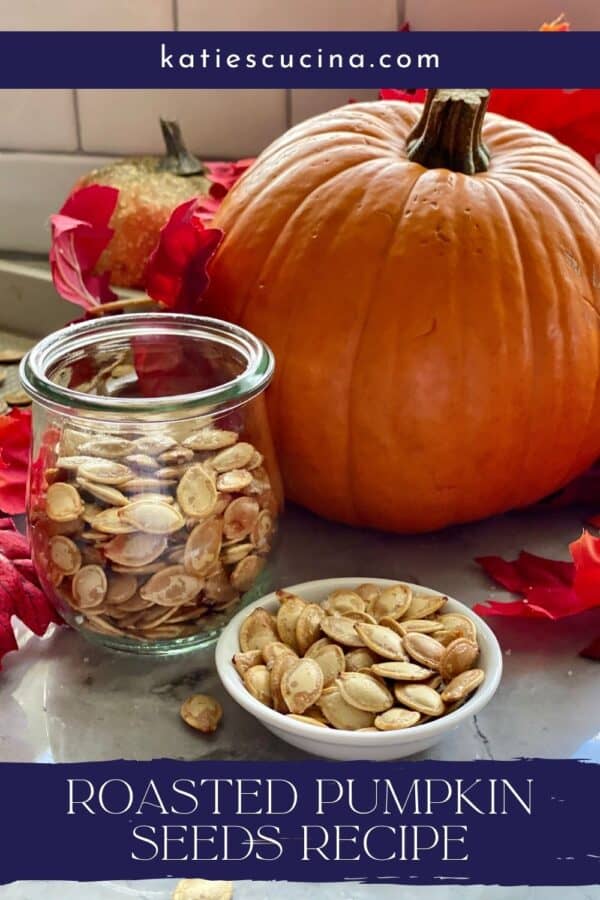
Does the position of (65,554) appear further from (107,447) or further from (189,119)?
(189,119)

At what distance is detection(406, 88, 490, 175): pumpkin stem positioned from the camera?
64 centimetres

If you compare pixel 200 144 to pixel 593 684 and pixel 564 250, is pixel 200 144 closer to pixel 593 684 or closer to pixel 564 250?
pixel 564 250

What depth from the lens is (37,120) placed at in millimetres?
1049

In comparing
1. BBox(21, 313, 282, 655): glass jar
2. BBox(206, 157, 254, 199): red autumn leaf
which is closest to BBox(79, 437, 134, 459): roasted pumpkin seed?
BBox(21, 313, 282, 655): glass jar

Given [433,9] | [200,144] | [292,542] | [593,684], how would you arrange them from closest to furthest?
[593,684] → [292,542] → [433,9] → [200,144]

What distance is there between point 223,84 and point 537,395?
25 centimetres

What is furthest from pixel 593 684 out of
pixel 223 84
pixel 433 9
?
pixel 433 9

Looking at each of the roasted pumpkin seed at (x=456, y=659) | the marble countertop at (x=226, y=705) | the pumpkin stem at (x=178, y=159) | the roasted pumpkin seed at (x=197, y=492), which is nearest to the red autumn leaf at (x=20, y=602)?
the marble countertop at (x=226, y=705)

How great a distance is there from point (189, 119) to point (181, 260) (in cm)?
40

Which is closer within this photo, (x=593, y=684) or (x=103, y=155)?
(x=593, y=684)

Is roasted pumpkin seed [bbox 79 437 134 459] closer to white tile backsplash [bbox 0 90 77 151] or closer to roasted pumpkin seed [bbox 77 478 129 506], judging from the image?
roasted pumpkin seed [bbox 77 478 129 506]

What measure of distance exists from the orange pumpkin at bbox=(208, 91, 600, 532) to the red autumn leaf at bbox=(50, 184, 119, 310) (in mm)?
102

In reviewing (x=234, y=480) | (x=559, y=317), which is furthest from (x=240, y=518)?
(x=559, y=317)

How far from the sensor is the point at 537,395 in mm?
634
